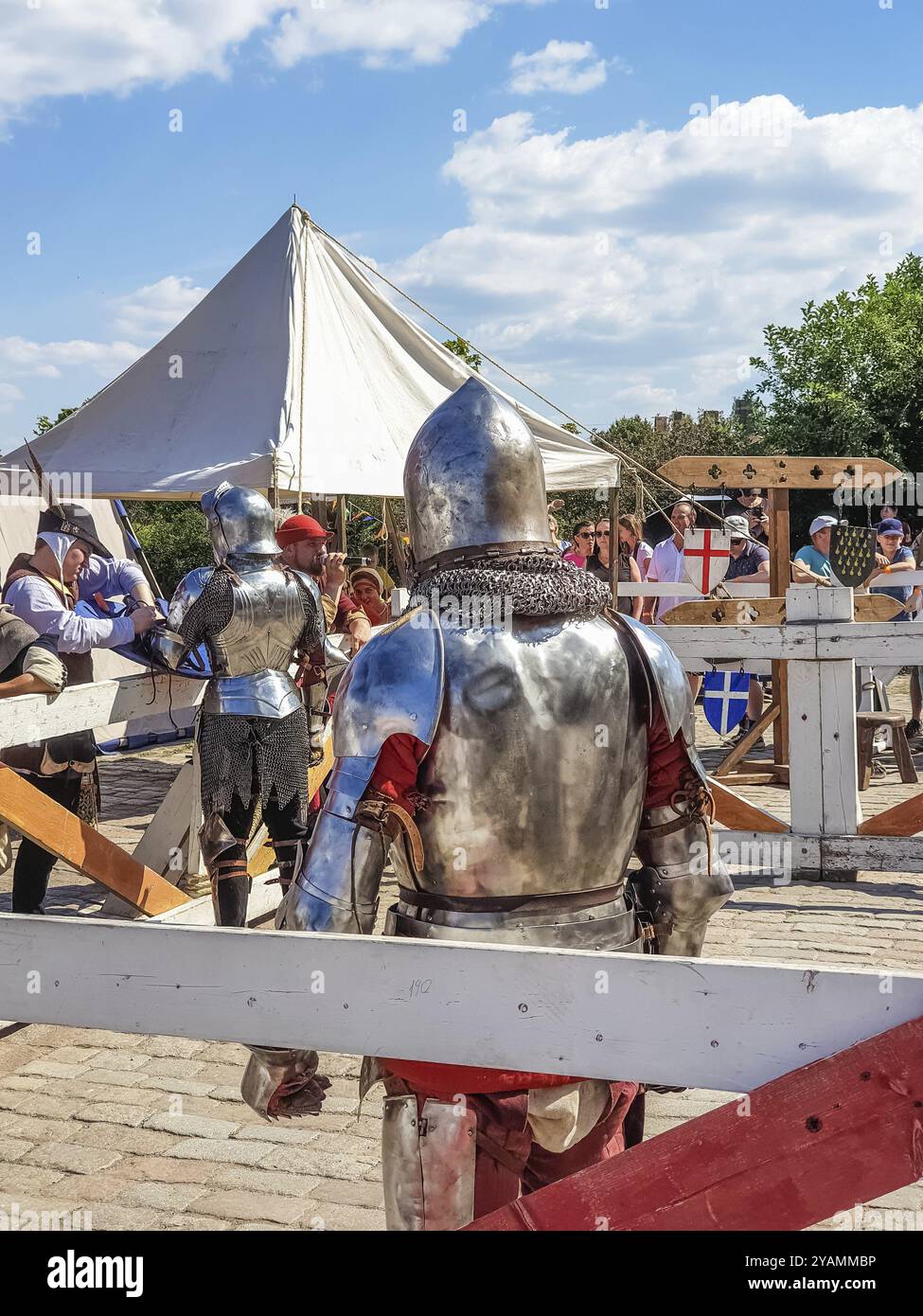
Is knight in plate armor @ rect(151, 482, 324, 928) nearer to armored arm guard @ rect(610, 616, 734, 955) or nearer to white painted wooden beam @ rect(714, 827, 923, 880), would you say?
white painted wooden beam @ rect(714, 827, 923, 880)

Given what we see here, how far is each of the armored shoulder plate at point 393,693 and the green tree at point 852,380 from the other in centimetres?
2216

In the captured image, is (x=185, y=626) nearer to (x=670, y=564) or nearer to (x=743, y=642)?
(x=743, y=642)

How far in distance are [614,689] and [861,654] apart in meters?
3.92

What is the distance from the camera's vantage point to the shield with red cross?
320 inches

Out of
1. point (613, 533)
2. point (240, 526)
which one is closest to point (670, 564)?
point (613, 533)

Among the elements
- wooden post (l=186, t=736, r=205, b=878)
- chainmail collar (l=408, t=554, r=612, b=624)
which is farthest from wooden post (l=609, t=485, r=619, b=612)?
chainmail collar (l=408, t=554, r=612, b=624)

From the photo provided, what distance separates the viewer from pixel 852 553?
26.6 feet

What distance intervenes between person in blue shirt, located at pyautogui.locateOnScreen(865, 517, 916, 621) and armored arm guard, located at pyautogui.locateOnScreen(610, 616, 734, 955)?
7561 millimetres

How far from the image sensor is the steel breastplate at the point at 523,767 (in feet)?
6.87

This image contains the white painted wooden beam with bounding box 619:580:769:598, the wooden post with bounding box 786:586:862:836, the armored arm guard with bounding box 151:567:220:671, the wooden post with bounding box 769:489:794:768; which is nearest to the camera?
the armored arm guard with bounding box 151:567:220:671

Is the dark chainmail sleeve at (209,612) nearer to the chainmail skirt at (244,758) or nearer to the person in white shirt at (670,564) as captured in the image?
the chainmail skirt at (244,758)

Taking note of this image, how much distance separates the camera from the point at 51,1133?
141 inches
